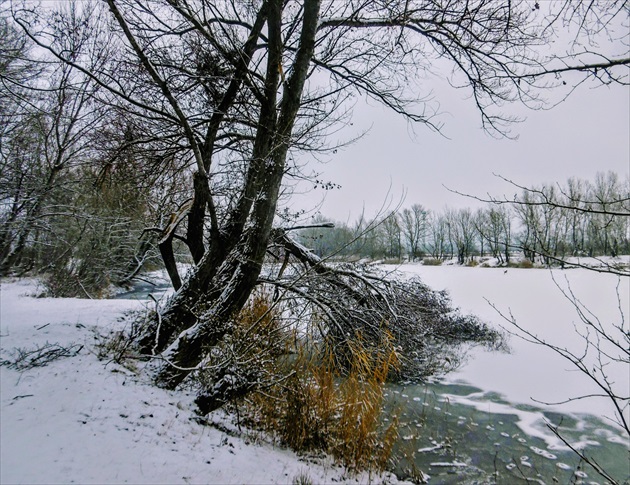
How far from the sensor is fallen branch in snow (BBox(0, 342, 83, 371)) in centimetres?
357

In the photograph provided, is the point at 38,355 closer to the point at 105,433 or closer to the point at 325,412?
the point at 105,433

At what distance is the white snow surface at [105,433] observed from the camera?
2480 millimetres

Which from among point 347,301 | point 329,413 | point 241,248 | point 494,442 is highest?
point 241,248

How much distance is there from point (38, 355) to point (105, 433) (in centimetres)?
153

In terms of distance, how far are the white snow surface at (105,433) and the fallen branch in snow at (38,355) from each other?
7cm

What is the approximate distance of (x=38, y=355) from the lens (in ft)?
12.3

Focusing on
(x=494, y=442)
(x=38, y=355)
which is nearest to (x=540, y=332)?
(x=494, y=442)

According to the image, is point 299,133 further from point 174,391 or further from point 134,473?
point 134,473

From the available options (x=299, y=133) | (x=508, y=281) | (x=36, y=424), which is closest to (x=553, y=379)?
(x=299, y=133)

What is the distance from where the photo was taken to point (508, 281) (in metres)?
20.6

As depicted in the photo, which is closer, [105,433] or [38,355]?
[105,433]

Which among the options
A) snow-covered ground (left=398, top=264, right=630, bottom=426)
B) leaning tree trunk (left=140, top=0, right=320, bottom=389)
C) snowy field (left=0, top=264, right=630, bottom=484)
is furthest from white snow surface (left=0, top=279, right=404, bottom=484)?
snow-covered ground (left=398, top=264, right=630, bottom=426)

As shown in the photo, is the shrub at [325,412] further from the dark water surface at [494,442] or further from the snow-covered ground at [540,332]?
the snow-covered ground at [540,332]

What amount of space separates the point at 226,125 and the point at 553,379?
33.4ft
